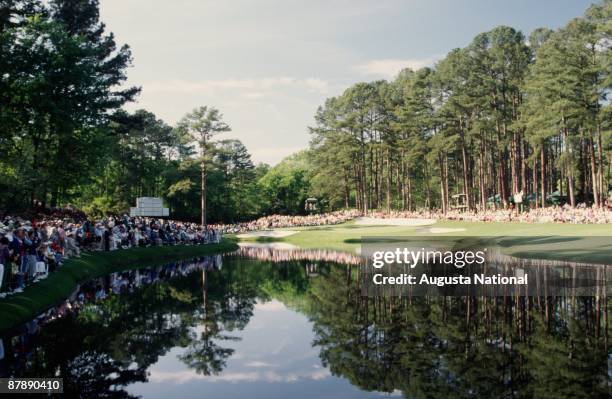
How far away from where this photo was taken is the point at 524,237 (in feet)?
115

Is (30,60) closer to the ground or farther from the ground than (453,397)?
farther from the ground

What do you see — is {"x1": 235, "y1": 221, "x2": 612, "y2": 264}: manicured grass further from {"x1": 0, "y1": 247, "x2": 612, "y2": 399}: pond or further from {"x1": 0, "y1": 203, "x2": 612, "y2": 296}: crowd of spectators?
{"x1": 0, "y1": 247, "x2": 612, "y2": 399}: pond

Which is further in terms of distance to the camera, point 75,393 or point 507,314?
point 507,314

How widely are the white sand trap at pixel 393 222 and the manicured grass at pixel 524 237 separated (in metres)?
2.55

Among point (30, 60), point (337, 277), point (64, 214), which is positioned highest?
point (30, 60)

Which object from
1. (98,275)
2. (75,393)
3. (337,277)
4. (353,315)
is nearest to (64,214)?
(98,275)

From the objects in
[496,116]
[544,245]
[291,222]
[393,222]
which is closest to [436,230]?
[393,222]

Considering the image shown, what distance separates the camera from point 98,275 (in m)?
25.2

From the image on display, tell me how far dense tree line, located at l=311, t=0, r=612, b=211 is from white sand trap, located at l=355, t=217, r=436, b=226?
744 cm

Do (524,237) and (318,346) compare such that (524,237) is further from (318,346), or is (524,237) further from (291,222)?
(291,222)

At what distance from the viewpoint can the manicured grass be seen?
26.0 meters

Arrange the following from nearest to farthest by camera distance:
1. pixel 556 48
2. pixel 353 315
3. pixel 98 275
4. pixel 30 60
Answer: pixel 353 315, pixel 98 275, pixel 30 60, pixel 556 48

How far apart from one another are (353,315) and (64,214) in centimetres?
3226

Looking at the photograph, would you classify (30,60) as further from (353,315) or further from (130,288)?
(353,315)
